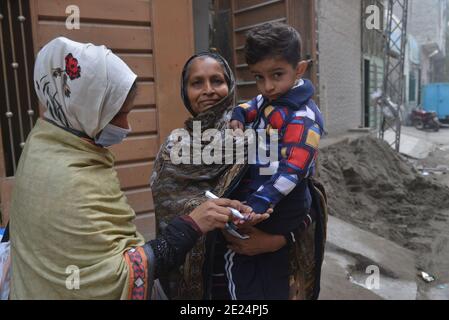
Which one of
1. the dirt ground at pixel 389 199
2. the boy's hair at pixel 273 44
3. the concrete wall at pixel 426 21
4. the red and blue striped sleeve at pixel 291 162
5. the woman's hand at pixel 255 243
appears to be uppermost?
the concrete wall at pixel 426 21

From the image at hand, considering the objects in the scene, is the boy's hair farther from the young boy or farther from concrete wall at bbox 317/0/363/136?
concrete wall at bbox 317/0/363/136

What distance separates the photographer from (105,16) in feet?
12.1

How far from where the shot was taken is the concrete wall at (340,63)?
8203 mm

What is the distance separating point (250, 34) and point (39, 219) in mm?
957

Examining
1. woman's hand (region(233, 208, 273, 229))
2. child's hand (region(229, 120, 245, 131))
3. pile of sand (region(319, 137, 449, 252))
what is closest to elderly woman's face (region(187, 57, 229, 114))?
child's hand (region(229, 120, 245, 131))

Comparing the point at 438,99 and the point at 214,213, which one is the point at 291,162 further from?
the point at 438,99

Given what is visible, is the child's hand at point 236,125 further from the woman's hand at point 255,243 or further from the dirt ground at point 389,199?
the dirt ground at point 389,199

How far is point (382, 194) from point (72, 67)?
657 centimetres

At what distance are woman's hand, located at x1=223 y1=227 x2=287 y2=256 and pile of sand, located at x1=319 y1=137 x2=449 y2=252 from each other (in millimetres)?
4053

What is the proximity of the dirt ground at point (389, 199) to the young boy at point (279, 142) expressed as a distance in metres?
2.77

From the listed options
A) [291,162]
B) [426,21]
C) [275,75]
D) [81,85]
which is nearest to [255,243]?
[291,162]

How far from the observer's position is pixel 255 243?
1.44m

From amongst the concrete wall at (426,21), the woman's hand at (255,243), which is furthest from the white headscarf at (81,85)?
the concrete wall at (426,21)
